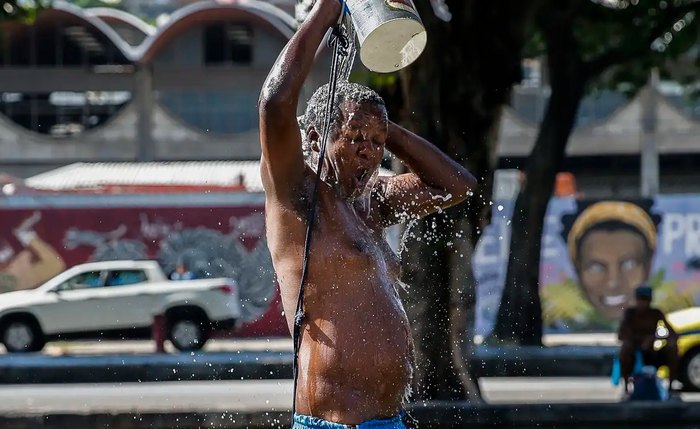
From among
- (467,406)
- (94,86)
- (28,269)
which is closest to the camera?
(467,406)

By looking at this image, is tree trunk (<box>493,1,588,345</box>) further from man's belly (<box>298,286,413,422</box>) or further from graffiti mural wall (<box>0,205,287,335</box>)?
man's belly (<box>298,286,413,422</box>)

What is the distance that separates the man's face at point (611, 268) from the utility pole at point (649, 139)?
13624mm

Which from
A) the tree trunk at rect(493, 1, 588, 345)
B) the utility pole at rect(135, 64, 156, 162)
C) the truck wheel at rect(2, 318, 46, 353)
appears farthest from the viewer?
the utility pole at rect(135, 64, 156, 162)

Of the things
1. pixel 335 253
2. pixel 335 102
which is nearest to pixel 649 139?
pixel 335 102

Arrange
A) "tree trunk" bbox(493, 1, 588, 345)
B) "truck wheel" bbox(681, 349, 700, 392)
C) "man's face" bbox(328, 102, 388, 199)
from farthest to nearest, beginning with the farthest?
Answer: "tree trunk" bbox(493, 1, 588, 345), "truck wheel" bbox(681, 349, 700, 392), "man's face" bbox(328, 102, 388, 199)

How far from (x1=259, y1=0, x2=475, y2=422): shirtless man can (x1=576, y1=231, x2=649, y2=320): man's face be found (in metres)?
17.8

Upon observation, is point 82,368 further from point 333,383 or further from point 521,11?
point 333,383

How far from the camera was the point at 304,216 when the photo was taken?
3.26 m

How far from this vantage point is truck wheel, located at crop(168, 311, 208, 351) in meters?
16.6

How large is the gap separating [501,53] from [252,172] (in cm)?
1871

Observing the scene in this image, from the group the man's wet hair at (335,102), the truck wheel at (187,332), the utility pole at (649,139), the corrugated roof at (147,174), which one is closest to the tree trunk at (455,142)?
the man's wet hair at (335,102)

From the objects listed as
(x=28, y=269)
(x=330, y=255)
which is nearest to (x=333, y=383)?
(x=330, y=255)

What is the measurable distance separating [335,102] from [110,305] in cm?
1507

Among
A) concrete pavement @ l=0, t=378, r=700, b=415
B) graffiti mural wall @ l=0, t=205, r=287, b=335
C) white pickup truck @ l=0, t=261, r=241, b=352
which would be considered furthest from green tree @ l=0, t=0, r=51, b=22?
graffiti mural wall @ l=0, t=205, r=287, b=335
